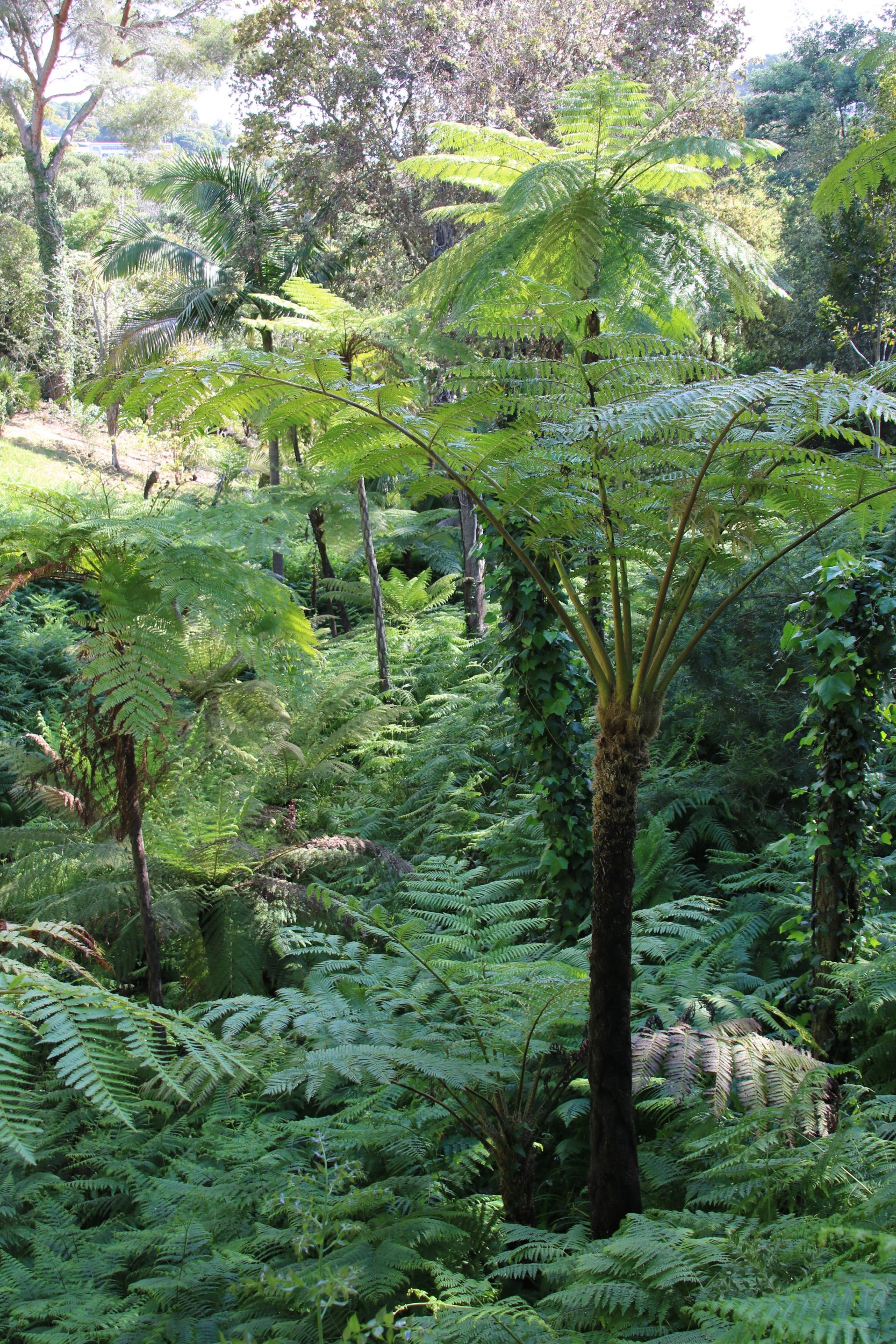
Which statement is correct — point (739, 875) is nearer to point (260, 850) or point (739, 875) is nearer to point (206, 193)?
point (260, 850)

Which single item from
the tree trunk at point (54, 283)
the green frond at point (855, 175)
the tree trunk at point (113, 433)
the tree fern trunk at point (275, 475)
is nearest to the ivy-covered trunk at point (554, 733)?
the green frond at point (855, 175)

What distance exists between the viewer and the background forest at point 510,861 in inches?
66.9

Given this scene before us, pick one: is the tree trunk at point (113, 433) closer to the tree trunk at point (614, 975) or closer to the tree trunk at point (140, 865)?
the tree trunk at point (140, 865)

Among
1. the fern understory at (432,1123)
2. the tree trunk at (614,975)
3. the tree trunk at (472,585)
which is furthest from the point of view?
the tree trunk at (472,585)

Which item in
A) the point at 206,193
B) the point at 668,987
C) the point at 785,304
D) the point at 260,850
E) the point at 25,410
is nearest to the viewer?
the point at 668,987

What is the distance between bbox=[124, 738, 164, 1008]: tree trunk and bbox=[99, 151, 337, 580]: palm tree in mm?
7218

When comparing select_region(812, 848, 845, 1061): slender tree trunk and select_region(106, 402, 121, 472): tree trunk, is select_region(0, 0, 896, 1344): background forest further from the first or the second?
select_region(106, 402, 121, 472): tree trunk

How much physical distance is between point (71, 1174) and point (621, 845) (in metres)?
2.24

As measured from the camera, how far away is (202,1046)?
6.92ft

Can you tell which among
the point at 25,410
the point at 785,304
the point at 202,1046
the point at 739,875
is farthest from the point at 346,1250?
the point at 25,410

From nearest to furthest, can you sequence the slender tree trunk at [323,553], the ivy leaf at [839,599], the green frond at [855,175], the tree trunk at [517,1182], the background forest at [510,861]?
the background forest at [510,861] → the green frond at [855,175] → the tree trunk at [517,1182] → the ivy leaf at [839,599] → the slender tree trunk at [323,553]

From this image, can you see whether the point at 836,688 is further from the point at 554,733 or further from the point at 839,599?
the point at 554,733

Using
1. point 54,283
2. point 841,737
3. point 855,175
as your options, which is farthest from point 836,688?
point 54,283

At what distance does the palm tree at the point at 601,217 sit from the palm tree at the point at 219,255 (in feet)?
20.4
